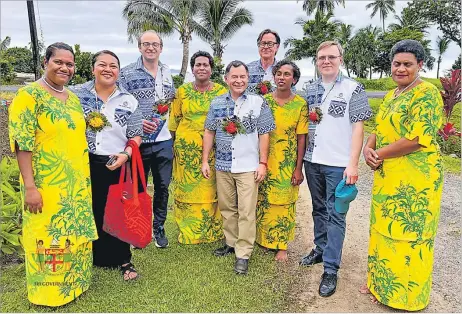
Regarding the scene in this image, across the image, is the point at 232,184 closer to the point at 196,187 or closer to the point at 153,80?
the point at 196,187

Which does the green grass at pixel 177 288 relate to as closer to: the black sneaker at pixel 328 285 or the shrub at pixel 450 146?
the black sneaker at pixel 328 285

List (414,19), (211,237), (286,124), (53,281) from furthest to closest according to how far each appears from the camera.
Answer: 1. (414,19)
2. (211,237)
3. (286,124)
4. (53,281)

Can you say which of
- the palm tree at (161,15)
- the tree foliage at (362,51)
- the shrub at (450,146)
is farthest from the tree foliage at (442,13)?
the shrub at (450,146)

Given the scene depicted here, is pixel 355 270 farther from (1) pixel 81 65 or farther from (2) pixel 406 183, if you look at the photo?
(1) pixel 81 65

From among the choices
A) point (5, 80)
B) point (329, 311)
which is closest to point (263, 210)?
point (329, 311)

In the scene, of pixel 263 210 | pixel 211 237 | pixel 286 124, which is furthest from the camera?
pixel 211 237

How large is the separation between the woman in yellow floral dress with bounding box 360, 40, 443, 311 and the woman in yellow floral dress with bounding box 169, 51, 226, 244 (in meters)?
1.81

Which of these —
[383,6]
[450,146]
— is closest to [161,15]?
[450,146]

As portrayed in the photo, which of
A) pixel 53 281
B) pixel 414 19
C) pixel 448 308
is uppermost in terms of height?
pixel 414 19

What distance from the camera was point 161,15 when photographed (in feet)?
81.2

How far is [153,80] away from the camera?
4.59m

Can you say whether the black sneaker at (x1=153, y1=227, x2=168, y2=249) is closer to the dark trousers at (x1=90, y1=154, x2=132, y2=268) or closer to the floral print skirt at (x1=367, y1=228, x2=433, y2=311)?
the dark trousers at (x1=90, y1=154, x2=132, y2=268)

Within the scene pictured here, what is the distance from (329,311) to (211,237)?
1748 mm

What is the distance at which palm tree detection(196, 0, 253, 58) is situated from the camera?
26266 mm
